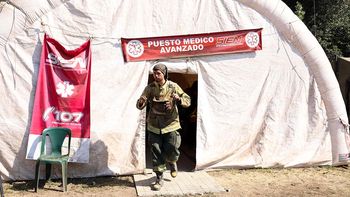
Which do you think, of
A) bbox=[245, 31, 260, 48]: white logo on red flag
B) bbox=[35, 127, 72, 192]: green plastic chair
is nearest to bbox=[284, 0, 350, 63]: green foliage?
bbox=[245, 31, 260, 48]: white logo on red flag

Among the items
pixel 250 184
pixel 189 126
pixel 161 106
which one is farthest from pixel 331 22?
pixel 161 106

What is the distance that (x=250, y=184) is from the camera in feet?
22.9

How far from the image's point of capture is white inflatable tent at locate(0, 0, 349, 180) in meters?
6.88

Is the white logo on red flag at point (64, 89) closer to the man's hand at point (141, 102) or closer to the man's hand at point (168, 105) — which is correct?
the man's hand at point (141, 102)

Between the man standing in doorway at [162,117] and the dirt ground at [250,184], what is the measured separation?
2.25 feet

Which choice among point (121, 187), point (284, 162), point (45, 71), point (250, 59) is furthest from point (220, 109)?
point (45, 71)

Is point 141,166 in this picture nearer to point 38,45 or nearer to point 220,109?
point 220,109

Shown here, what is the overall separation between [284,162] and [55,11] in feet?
14.9

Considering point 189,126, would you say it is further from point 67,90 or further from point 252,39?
point 67,90

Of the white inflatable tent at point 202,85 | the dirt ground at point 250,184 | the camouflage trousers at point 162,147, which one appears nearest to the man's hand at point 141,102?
the camouflage trousers at point 162,147

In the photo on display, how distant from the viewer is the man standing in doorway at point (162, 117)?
6383 millimetres

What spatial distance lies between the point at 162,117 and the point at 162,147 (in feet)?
1.50

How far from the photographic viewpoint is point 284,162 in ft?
25.7

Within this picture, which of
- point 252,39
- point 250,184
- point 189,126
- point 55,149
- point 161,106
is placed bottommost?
point 250,184
